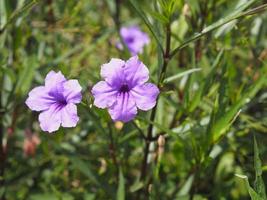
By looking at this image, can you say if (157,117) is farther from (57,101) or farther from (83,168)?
(57,101)

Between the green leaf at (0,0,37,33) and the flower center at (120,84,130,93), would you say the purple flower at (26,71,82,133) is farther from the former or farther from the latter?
the green leaf at (0,0,37,33)

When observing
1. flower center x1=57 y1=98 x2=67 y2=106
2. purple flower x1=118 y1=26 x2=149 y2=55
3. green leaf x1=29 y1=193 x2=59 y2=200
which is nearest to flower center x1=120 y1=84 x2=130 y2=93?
flower center x1=57 y1=98 x2=67 y2=106

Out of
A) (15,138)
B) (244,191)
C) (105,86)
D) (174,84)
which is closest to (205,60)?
(174,84)

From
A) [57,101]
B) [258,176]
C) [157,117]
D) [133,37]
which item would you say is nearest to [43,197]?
[157,117]

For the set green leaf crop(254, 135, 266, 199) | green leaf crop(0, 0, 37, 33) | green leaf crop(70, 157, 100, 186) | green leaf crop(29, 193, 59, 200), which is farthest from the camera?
green leaf crop(29, 193, 59, 200)

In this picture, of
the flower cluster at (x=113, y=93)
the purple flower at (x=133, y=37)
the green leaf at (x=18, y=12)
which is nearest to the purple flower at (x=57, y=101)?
the flower cluster at (x=113, y=93)

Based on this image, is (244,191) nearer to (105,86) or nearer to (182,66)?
(182,66)
